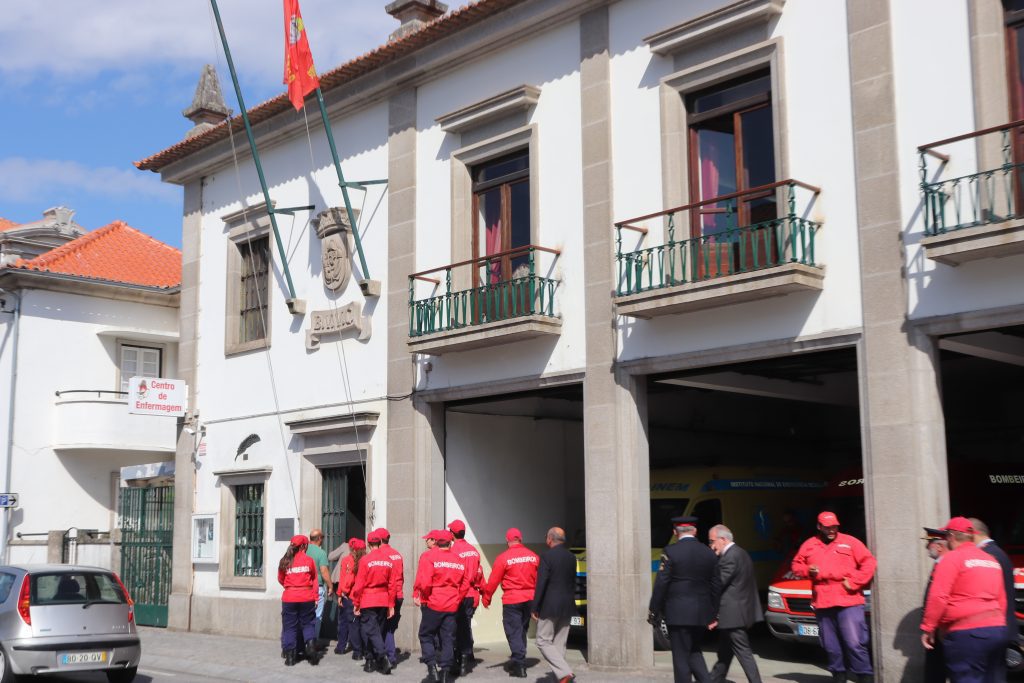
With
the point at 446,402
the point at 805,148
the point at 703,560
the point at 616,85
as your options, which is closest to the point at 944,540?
the point at 703,560

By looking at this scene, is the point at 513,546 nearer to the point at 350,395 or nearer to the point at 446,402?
the point at 446,402

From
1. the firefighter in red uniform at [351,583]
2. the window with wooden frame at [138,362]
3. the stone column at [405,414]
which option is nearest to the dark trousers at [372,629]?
the firefighter in red uniform at [351,583]

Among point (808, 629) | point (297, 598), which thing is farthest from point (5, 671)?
point (808, 629)

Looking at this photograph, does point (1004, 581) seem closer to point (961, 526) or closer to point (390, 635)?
point (961, 526)

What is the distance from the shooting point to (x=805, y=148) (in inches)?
472

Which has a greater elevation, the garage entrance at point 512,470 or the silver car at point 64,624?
the garage entrance at point 512,470

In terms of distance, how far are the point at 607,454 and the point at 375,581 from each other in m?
3.12

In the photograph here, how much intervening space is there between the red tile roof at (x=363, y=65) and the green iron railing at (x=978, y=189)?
21.0 feet

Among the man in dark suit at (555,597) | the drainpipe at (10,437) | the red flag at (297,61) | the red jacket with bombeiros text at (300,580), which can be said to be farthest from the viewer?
the drainpipe at (10,437)

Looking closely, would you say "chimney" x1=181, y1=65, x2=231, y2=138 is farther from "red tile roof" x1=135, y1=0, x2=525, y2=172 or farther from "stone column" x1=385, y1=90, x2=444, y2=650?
"stone column" x1=385, y1=90, x2=444, y2=650

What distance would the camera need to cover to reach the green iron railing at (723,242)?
38.2 feet

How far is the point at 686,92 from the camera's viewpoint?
13266mm

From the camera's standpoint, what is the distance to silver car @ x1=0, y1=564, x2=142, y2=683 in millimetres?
11922

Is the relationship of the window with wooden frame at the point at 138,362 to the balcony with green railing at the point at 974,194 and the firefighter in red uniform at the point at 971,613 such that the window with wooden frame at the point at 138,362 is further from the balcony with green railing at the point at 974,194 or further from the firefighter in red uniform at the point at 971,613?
the firefighter in red uniform at the point at 971,613
